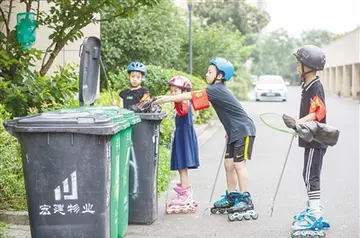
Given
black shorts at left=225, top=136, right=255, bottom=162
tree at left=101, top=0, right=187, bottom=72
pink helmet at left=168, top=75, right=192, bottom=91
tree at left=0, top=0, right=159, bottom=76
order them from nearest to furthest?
1. black shorts at left=225, top=136, right=255, bottom=162
2. pink helmet at left=168, top=75, right=192, bottom=91
3. tree at left=0, top=0, right=159, bottom=76
4. tree at left=101, top=0, right=187, bottom=72

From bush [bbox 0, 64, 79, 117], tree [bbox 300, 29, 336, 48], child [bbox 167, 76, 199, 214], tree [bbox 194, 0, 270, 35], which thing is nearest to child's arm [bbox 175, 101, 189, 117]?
child [bbox 167, 76, 199, 214]

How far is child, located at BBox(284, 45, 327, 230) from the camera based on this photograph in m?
6.25

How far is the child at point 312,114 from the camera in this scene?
6.25 metres

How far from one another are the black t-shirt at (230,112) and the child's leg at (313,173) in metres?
0.81

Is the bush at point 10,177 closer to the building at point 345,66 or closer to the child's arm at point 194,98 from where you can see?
the child's arm at point 194,98

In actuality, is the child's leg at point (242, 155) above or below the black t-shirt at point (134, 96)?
below

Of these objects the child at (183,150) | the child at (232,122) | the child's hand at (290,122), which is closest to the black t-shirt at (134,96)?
the child at (183,150)

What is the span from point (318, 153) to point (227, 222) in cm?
133

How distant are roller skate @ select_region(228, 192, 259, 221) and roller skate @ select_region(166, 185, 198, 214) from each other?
51 cm

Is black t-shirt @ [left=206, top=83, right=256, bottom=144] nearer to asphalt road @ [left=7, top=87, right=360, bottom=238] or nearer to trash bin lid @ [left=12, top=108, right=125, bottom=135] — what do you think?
asphalt road @ [left=7, top=87, right=360, bottom=238]

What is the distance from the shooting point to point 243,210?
279 inches

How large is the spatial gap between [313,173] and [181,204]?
5.50 ft

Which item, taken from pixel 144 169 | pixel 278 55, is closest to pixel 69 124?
pixel 144 169

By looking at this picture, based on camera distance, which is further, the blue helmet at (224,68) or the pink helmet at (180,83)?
the pink helmet at (180,83)
